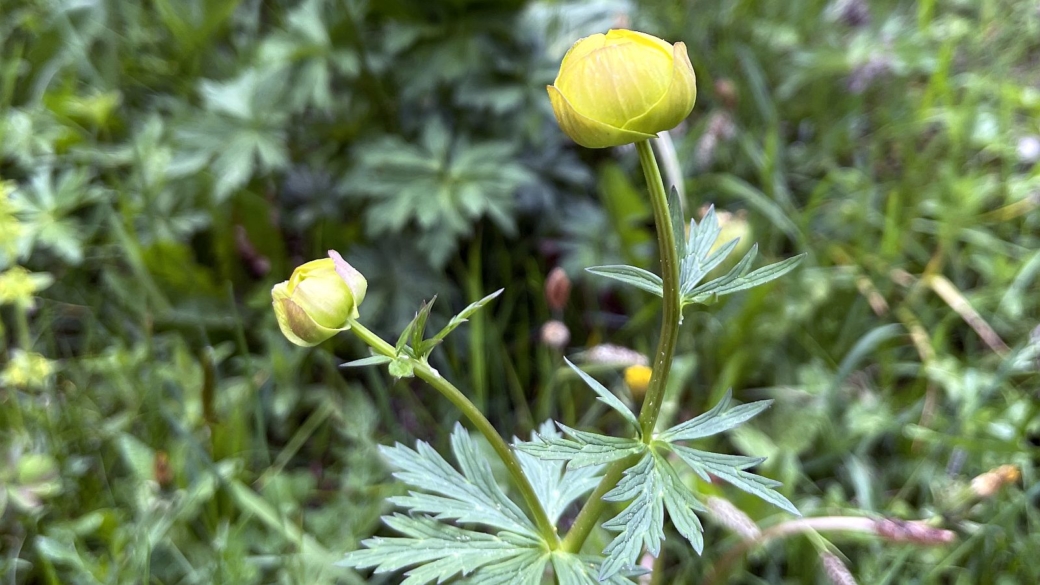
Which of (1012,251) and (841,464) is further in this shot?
(1012,251)

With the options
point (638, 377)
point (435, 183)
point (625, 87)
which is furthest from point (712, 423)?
point (435, 183)

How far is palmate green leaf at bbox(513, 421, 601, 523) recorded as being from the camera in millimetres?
785

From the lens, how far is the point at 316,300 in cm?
57

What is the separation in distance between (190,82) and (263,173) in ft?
1.11

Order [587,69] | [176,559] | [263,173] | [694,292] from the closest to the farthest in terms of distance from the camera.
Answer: [587,69]
[694,292]
[176,559]
[263,173]

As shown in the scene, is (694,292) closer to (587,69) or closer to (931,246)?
(587,69)

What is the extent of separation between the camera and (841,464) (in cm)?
129

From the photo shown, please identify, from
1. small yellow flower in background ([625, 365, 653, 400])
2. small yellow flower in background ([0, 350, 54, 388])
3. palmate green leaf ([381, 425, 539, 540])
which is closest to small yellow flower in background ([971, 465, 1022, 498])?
small yellow flower in background ([625, 365, 653, 400])

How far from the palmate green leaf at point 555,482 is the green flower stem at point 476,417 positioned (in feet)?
0.25

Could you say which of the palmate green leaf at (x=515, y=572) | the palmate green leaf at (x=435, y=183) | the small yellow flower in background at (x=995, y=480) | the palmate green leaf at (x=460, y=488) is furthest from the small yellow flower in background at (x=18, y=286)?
the small yellow flower in background at (x=995, y=480)

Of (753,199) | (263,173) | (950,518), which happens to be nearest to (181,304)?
(263,173)

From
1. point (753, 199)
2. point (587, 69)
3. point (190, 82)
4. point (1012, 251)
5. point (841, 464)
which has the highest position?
point (190, 82)

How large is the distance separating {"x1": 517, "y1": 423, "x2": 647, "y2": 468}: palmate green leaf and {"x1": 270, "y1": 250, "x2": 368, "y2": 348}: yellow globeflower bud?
6.8 inches

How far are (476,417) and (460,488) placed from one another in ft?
0.42
